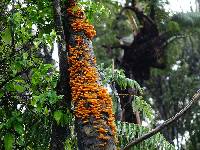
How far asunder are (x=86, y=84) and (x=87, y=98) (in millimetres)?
149

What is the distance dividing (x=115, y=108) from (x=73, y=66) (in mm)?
2777

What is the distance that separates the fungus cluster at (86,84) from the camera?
304cm

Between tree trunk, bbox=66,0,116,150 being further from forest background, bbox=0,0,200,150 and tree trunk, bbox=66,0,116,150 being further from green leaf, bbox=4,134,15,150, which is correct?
green leaf, bbox=4,134,15,150

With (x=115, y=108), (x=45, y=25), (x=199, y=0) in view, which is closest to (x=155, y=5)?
(x=115, y=108)

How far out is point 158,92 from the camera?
2441 cm

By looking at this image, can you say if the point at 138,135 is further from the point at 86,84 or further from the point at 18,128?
the point at 18,128

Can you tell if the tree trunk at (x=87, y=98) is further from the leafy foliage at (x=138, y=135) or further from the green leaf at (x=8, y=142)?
the leafy foliage at (x=138, y=135)

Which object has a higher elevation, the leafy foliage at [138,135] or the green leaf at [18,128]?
the green leaf at [18,128]

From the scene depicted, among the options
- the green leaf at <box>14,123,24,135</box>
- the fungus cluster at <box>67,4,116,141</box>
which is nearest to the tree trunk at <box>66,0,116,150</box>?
the fungus cluster at <box>67,4,116,141</box>

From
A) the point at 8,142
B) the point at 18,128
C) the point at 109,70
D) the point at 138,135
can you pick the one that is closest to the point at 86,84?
the point at 18,128

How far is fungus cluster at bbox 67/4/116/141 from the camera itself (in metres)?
3.04

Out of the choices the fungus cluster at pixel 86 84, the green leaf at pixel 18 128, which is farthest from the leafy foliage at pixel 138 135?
the green leaf at pixel 18 128

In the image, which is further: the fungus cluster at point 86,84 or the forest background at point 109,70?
the forest background at point 109,70

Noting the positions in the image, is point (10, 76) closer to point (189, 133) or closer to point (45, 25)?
point (45, 25)
